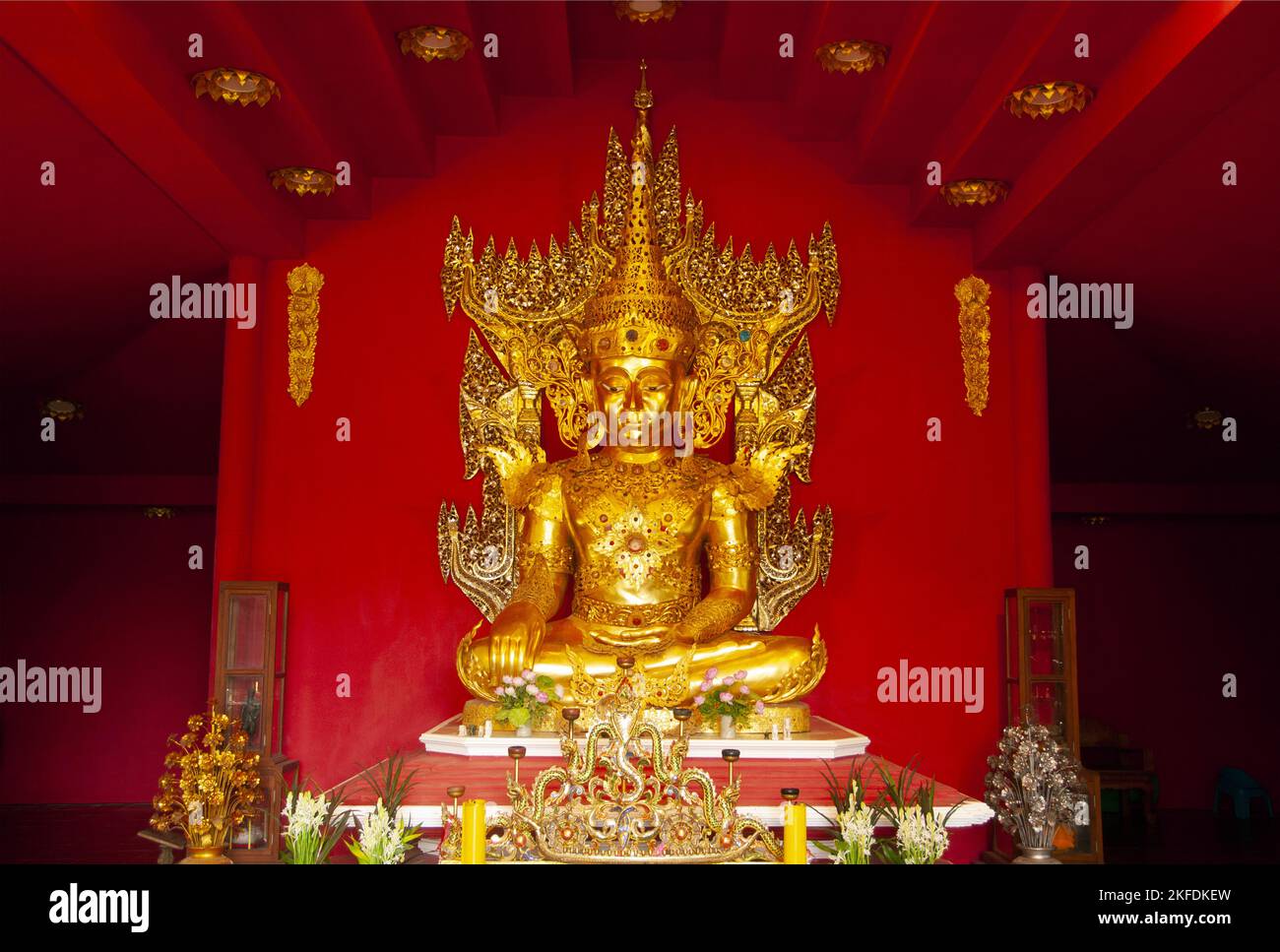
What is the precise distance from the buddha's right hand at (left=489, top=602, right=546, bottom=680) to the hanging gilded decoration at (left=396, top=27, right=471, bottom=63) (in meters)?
2.12

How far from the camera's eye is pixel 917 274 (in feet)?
18.2

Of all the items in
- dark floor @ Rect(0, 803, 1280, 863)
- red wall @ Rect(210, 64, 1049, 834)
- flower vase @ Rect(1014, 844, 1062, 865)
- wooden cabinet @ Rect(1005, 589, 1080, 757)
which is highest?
red wall @ Rect(210, 64, 1049, 834)

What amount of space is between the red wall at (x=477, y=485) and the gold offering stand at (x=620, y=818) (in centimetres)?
230

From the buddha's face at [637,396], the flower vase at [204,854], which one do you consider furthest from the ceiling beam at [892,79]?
the flower vase at [204,854]

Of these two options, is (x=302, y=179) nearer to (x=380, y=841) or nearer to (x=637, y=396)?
(x=637, y=396)

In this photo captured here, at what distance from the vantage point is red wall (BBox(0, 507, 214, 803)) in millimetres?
8031

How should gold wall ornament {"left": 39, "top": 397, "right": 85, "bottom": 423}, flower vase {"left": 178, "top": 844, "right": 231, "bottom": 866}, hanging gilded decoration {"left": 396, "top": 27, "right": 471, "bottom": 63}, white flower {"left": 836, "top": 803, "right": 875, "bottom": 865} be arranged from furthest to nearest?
1. gold wall ornament {"left": 39, "top": 397, "right": 85, "bottom": 423}
2. hanging gilded decoration {"left": 396, "top": 27, "right": 471, "bottom": 63}
3. flower vase {"left": 178, "top": 844, "right": 231, "bottom": 866}
4. white flower {"left": 836, "top": 803, "right": 875, "bottom": 865}

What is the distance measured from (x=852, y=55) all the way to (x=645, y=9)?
3.09ft

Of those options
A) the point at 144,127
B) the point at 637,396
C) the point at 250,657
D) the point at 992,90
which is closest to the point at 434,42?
the point at 144,127

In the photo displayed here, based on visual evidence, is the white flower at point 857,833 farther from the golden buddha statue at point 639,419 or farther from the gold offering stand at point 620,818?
the golden buddha statue at point 639,419

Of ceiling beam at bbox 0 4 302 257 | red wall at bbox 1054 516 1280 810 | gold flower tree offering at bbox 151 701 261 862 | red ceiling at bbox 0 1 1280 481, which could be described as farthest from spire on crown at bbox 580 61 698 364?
red wall at bbox 1054 516 1280 810

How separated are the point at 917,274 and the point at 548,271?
1648 millimetres

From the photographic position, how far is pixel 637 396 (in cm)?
522

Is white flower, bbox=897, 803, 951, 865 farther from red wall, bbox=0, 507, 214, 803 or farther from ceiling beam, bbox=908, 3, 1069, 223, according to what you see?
red wall, bbox=0, 507, 214, 803
